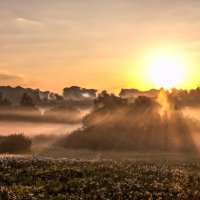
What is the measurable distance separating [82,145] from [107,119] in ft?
52.4

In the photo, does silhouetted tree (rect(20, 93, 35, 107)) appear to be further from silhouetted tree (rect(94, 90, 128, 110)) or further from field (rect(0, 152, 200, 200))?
field (rect(0, 152, 200, 200))

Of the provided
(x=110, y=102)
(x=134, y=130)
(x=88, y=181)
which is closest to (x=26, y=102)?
(x=110, y=102)

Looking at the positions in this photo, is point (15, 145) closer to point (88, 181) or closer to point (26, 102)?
point (88, 181)

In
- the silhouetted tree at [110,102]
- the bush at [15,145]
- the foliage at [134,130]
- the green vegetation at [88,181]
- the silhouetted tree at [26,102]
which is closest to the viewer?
the green vegetation at [88,181]

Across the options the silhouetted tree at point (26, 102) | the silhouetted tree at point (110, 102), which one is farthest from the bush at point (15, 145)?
the silhouetted tree at point (26, 102)

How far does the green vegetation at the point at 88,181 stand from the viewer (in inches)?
1081

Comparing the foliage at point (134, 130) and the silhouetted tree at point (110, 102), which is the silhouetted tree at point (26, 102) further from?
the foliage at point (134, 130)

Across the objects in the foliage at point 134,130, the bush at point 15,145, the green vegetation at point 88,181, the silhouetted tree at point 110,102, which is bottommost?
the green vegetation at point 88,181

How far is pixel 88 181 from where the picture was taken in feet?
103

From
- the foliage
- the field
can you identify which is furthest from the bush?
the field

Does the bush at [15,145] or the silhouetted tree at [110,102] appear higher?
the silhouetted tree at [110,102]

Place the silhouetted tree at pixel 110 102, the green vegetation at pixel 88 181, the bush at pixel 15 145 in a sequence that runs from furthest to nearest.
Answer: the silhouetted tree at pixel 110 102 < the bush at pixel 15 145 < the green vegetation at pixel 88 181

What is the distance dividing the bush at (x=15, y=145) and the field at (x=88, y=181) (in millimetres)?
40620

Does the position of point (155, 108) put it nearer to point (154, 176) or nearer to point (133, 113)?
point (133, 113)
